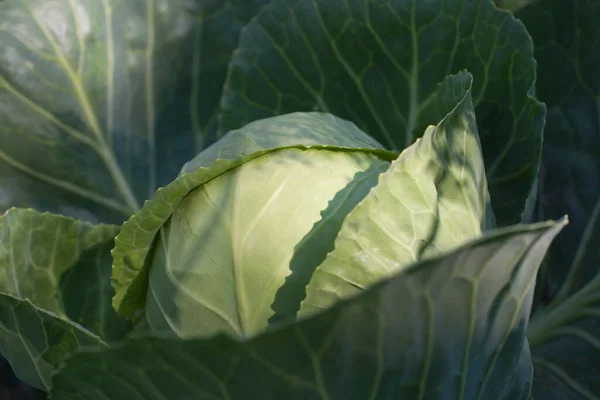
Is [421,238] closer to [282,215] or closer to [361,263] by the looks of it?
[361,263]

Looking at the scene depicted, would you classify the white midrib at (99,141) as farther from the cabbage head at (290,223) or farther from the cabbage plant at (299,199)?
the cabbage head at (290,223)

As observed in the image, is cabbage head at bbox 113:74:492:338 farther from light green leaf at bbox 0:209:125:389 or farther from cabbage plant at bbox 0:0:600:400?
light green leaf at bbox 0:209:125:389

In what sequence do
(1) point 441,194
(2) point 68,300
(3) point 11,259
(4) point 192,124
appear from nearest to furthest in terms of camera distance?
1. (1) point 441,194
2. (3) point 11,259
3. (2) point 68,300
4. (4) point 192,124

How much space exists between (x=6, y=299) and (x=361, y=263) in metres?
0.61

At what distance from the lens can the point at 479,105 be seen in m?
1.50

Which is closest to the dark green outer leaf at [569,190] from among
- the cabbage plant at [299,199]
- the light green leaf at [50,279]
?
the cabbage plant at [299,199]

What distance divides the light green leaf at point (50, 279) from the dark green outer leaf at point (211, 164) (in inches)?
5.1

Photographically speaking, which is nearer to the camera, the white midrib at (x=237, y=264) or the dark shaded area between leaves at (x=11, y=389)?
the white midrib at (x=237, y=264)

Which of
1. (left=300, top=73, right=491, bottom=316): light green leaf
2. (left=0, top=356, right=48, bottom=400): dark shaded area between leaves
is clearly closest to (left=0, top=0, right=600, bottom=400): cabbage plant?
(left=300, top=73, right=491, bottom=316): light green leaf

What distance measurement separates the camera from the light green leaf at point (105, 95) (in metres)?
1.61

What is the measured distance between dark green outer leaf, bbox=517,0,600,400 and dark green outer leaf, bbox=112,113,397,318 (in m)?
0.53

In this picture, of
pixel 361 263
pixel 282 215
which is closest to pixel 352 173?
pixel 282 215

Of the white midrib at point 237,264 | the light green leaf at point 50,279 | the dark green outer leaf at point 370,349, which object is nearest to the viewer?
the dark green outer leaf at point 370,349

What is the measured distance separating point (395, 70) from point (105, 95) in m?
0.71
